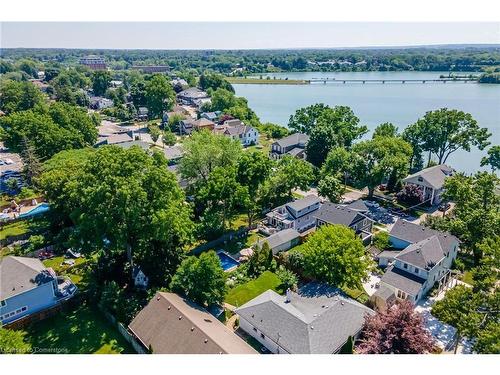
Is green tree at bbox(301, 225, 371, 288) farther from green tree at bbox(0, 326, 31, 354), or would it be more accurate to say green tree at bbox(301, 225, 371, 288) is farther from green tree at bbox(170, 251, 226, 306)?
green tree at bbox(0, 326, 31, 354)

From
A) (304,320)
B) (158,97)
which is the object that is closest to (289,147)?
(304,320)

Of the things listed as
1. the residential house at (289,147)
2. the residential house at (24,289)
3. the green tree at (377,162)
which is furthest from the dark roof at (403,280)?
the residential house at (289,147)

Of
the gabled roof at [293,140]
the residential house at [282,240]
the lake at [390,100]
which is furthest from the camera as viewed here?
the lake at [390,100]

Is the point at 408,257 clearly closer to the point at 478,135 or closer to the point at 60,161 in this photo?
the point at 478,135

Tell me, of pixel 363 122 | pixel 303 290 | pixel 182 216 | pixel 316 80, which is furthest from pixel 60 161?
pixel 316 80

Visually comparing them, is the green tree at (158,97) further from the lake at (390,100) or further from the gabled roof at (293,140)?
the gabled roof at (293,140)

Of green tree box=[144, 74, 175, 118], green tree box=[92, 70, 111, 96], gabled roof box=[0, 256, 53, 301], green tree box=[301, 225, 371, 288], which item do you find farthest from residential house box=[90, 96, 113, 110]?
Result: green tree box=[301, 225, 371, 288]
